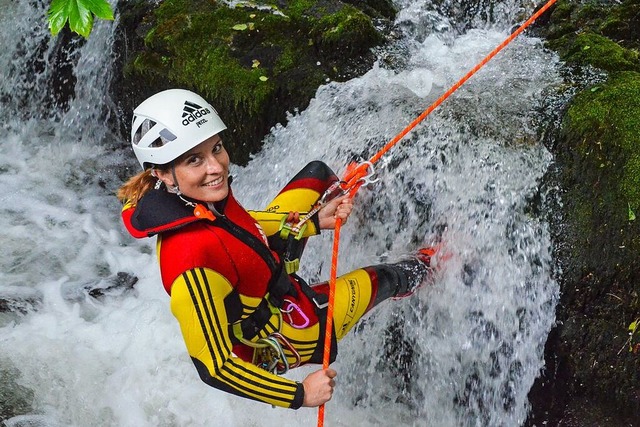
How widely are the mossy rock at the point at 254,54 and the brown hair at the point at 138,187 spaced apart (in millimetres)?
2368

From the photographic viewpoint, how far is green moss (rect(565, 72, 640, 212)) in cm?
372

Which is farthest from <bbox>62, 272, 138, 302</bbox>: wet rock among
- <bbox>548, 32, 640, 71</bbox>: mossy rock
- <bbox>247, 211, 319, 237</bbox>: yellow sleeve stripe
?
<bbox>548, 32, 640, 71</bbox>: mossy rock

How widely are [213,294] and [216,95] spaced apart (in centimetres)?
308

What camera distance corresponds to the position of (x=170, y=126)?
9.15ft

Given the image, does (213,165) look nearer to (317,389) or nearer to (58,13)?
(58,13)

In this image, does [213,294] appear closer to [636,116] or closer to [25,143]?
[636,116]

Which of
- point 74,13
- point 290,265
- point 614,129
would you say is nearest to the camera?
point 74,13

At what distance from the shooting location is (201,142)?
9.23 feet

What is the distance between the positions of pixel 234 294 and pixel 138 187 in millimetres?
670

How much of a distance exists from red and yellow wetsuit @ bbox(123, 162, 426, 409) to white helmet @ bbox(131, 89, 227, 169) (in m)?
0.20

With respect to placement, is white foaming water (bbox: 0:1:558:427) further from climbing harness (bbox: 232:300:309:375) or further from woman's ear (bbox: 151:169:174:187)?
woman's ear (bbox: 151:169:174:187)

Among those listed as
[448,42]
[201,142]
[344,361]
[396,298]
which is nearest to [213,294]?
[201,142]

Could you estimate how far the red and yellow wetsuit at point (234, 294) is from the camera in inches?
105

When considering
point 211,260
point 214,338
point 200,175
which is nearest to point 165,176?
point 200,175
